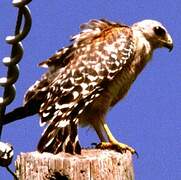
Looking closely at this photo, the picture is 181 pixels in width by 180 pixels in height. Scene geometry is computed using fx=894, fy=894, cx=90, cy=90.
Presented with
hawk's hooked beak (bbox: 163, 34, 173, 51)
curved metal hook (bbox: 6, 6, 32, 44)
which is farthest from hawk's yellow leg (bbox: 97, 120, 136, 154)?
curved metal hook (bbox: 6, 6, 32, 44)

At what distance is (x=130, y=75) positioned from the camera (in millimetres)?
7961

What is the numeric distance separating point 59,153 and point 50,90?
1873mm

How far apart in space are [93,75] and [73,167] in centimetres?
270

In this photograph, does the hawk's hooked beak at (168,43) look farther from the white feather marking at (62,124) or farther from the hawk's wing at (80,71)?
the white feather marking at (62,124)

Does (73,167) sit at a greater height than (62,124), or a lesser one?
lesser

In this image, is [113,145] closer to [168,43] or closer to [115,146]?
[115,146]

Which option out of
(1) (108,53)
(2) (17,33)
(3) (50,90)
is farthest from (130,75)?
(2) (17,33)

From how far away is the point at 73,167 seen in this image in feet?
16.7

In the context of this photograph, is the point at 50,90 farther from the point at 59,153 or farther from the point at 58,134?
the point at 59,153

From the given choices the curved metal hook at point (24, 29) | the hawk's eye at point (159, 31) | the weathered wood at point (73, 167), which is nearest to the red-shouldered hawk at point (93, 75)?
the hawk's eye at point (159, 31)

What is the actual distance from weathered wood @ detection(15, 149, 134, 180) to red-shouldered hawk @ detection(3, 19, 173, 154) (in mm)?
1452

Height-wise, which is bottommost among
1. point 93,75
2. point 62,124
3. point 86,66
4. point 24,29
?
point 24,29

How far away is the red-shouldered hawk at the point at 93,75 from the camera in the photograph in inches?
283

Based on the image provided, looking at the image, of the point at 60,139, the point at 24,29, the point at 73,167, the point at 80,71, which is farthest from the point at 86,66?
Result: the point at 24,29
